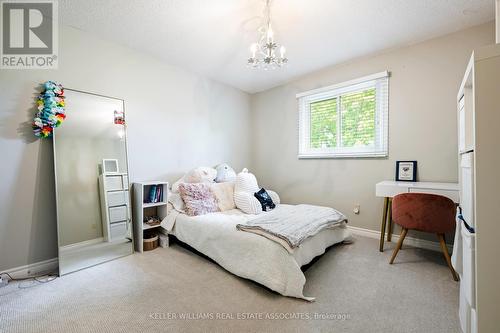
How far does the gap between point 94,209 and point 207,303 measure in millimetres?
1654

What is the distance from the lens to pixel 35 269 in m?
2.02

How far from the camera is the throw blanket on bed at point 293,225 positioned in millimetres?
1751

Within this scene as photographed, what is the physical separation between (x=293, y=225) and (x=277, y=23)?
78.8 inches

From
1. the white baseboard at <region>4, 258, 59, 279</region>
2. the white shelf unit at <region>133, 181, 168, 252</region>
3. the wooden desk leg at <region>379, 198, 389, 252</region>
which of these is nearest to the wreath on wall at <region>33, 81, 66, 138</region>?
the white shelf unit at <region>133, 181, 168, 252</region>

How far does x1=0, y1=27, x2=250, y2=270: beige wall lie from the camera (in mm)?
1928

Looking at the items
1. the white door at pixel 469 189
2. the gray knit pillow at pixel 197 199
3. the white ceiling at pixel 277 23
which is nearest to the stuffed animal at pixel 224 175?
the gray knit pillow at pixel 197 199

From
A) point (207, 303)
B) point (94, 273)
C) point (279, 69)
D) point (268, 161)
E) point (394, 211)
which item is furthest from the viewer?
point (268, 161)

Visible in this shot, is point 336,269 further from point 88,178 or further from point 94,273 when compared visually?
point 88,178

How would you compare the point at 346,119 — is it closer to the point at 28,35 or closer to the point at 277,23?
the point at 277,23

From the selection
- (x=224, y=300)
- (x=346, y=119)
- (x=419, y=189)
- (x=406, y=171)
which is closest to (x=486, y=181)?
(x=419, y=189)

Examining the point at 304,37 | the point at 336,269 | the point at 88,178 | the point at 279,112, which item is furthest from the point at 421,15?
the point at 88,178

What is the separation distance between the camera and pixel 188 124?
3.27 metres

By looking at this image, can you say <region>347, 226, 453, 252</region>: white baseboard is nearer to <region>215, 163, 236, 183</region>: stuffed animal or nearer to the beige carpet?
the beige carpet

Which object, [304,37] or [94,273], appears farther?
[304,37]
